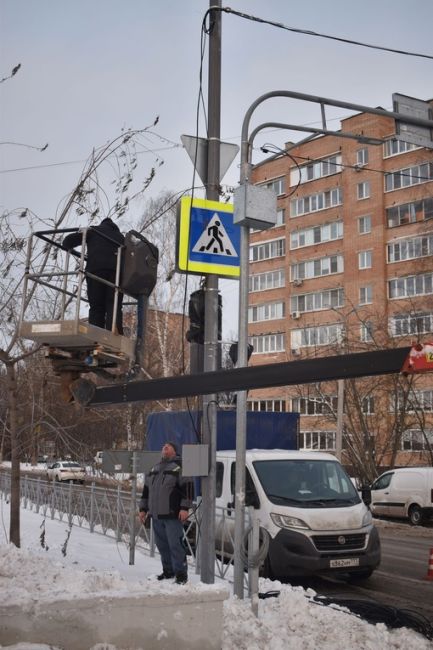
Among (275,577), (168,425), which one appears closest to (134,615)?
(275,577)

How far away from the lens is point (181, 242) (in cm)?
793

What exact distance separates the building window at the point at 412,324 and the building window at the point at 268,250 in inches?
706

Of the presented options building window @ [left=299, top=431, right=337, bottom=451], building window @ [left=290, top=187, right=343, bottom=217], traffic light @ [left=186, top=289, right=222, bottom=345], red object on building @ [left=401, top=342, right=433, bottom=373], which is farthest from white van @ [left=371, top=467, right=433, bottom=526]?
building window @ [left=290, top=187, right=343, bottom=217]

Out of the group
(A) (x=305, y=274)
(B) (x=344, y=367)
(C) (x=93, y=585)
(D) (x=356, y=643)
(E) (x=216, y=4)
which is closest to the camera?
(B) (x=344, y=367)

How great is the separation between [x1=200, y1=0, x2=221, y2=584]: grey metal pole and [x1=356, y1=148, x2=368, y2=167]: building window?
38.6 metres

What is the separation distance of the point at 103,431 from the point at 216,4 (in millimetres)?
8754

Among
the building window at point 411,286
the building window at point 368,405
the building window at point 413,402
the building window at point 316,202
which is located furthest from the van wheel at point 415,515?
the building window at point 316,202

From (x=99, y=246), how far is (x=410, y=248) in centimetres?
3790

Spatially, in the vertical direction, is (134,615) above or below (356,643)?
above

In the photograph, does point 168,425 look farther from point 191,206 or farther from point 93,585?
point 93,585

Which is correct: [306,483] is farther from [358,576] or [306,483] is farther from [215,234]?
[215,234]

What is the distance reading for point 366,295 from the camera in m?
44.8

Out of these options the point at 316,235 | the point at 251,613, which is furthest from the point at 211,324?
the point at 316,235

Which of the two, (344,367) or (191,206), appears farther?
(191,206)
